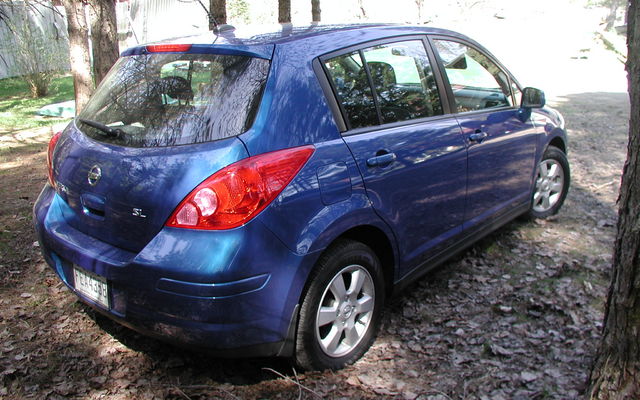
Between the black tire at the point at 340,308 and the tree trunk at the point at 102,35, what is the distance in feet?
14.9

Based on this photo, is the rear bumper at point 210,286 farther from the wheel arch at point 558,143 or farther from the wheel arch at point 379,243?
the wheel arch at point 558,143

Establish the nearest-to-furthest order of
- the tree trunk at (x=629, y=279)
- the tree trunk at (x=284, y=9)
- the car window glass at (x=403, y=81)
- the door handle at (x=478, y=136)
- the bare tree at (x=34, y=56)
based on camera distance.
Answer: the tree trunk at (x=629, y=279) → the car window glass at (x=403, y=81) → the door handle at (x=478, y=136) → the tree trunk at (x=284, y=9) → the bare tree at (x=34, y=56)

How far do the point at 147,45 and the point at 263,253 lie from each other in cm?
157

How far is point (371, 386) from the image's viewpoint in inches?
115

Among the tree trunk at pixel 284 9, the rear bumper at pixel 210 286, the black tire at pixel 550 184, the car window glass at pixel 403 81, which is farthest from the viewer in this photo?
the tree trunk at pixel 284 9

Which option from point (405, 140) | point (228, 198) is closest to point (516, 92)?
point (405, 140)

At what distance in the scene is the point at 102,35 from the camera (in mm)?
6281

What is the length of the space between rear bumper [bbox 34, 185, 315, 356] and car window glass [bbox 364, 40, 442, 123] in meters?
1.22

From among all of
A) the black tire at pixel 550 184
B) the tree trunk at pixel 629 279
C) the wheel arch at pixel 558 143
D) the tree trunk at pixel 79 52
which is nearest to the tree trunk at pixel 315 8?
the tree trunk at pixel 79 52

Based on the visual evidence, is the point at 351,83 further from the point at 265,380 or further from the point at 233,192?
the point at 265,380

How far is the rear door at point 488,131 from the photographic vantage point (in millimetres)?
3863

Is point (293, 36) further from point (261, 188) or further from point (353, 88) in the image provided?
point (261, 188)

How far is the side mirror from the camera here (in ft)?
14.7

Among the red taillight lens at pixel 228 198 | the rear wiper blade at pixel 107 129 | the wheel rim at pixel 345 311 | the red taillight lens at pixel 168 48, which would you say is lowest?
the wheel rim at pixel 345 311
